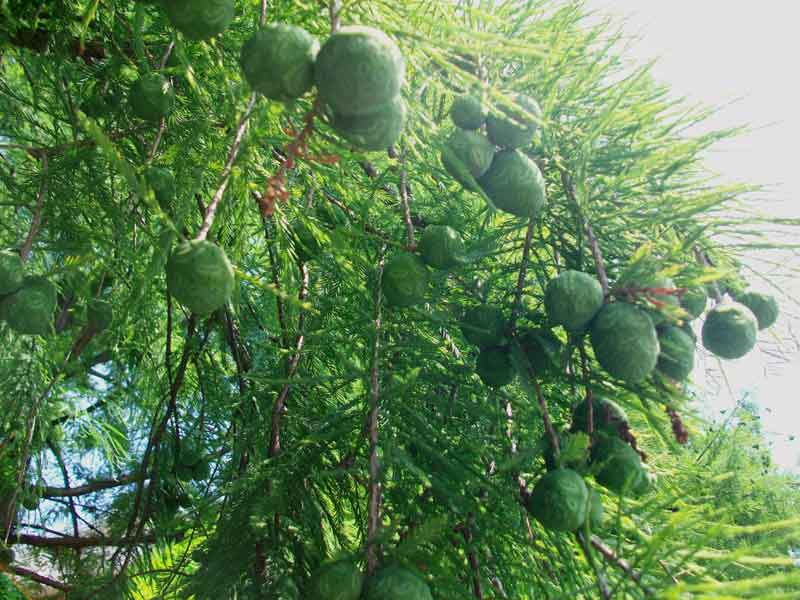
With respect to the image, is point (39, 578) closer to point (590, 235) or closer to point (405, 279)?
point (405, 279)

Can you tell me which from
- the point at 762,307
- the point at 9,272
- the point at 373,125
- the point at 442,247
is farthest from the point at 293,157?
the point at 762,307

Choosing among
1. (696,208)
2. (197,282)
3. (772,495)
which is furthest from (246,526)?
(772,495)

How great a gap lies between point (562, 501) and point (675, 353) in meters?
0.32

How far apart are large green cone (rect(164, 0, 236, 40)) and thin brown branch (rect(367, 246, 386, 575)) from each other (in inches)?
25.2

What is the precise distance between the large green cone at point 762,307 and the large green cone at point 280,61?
102 cm

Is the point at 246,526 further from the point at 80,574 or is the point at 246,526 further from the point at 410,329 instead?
the point at 80,574

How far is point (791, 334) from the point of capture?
5.04 feet

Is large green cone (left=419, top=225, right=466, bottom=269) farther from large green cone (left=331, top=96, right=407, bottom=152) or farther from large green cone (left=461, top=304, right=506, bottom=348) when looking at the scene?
large green cone (left=331, top=96, right=407, bottom=152)

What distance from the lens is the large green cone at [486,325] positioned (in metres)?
1.21

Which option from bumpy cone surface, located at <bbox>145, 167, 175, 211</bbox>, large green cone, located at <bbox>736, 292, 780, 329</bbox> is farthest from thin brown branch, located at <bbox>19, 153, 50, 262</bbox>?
large green cone, located at <bbox>736, 292, 780, 329</bbox>

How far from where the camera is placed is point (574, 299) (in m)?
0.96

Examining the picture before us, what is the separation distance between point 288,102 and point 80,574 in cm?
209

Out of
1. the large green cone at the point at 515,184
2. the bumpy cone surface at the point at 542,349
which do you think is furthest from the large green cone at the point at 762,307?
the large green cone at the point at 515,184

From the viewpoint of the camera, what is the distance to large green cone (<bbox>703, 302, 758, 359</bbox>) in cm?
115
